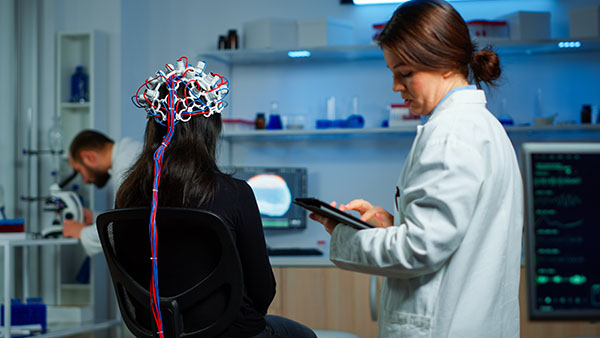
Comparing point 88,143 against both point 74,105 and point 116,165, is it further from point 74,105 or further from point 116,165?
point 74,105

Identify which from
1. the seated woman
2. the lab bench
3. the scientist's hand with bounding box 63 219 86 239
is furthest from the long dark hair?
the scientist's hand with bounding box 63 219 86 239

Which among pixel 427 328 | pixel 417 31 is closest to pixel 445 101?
pixel 417 31

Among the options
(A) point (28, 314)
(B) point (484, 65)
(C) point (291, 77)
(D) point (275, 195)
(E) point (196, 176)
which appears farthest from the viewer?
(C) point (291, 77)

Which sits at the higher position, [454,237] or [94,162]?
[94,162]

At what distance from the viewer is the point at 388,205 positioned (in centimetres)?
354

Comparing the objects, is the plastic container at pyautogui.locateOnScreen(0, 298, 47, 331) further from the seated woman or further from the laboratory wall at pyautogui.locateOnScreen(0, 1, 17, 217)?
the seated woman

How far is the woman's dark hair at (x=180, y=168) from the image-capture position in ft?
4.62

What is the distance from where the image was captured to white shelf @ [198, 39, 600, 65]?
316 cm

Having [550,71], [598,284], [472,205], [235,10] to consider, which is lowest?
[598,284]

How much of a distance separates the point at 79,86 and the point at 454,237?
282cm

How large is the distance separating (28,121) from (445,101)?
9.62ft

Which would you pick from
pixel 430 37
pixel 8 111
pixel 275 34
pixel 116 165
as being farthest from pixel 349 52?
pixel 430 37

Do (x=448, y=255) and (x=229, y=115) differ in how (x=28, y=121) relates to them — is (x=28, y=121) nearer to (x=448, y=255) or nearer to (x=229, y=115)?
(x=229, y=115)

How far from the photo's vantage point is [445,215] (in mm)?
1063
